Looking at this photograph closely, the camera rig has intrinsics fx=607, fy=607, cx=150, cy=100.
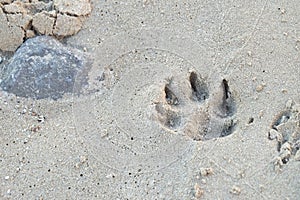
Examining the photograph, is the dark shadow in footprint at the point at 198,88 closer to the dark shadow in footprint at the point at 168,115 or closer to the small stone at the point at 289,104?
the dark shadow in footprint at the point at 168,115

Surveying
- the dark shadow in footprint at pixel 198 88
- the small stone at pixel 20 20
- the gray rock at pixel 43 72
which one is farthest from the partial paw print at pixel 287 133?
the small stone at pixel 20 20

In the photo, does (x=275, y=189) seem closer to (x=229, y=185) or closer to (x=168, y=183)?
(x=229, y=185)

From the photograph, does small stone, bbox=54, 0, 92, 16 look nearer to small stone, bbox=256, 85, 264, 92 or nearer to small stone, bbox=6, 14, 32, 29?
small stone, bbox=6, 14, 32, 29

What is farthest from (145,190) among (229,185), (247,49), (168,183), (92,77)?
(247,49)

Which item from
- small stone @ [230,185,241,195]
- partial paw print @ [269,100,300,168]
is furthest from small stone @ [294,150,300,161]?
small stone @ [230,185,241,195]

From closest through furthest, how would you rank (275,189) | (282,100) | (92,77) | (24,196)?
1. (275,189)
2. (24,196)
3. (282,100)
4. (92,77)

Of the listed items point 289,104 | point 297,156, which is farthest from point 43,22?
point 297,156

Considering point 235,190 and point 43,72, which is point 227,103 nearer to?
point 235,190
